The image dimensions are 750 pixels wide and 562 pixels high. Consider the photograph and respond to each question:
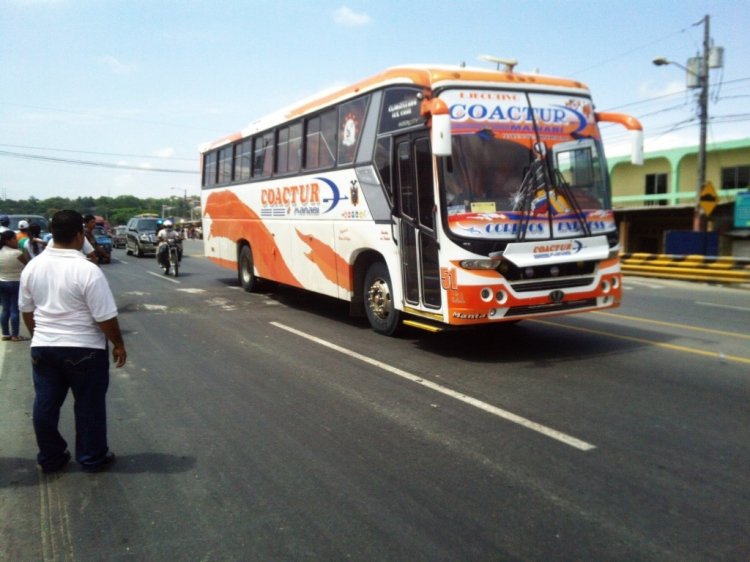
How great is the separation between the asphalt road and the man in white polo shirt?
1.43 feet

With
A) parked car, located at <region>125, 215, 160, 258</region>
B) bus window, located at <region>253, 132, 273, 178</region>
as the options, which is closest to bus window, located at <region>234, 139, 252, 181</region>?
bus window, located at <region>253, 132, 273, 178</region>

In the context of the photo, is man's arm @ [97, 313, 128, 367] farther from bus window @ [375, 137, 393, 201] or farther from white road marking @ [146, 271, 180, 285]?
white road marking @ [146, 271, 180, 285]

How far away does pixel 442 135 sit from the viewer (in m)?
6.70

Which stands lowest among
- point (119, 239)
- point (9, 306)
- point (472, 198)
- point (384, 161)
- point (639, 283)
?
point (639, 283)

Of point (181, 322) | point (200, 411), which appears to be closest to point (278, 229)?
point (181, 322)

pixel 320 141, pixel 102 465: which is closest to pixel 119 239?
pixel 320 141

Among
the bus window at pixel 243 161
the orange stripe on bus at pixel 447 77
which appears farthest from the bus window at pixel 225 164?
the orange stripe on bus at pixel 447 77

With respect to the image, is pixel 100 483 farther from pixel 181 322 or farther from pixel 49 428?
pixel 181 322

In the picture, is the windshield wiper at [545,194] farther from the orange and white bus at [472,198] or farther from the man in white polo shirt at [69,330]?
the man in white polo shirt at [69,330]

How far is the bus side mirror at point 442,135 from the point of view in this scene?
6.68 m

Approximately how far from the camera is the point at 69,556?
10.9ft

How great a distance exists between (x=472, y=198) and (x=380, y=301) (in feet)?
8.35

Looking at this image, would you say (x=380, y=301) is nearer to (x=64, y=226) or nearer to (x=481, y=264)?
(x=481, y=264)

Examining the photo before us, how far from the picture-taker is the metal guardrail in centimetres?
1784
